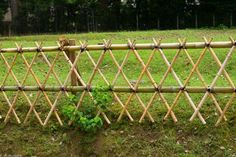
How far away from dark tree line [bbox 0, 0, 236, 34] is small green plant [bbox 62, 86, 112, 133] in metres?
17.1

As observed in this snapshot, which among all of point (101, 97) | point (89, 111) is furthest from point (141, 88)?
point (89, 111)

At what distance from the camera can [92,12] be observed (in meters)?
27.8

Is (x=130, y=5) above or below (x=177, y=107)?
below

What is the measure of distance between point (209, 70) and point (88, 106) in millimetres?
3179

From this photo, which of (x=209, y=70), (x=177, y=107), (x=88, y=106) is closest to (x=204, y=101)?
→ (x=177, y=107)

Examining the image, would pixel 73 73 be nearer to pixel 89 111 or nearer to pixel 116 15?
pixel 89 111

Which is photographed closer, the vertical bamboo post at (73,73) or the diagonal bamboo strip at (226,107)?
the diagonal bamboo strip at (226,107)

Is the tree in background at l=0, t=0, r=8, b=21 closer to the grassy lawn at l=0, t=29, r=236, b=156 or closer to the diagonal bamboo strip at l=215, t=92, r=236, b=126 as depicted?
the grassy lawn at l=0, t=29, r=236, b=156

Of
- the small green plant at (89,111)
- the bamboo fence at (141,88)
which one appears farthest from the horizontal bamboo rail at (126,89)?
the small green plant at (89,111)

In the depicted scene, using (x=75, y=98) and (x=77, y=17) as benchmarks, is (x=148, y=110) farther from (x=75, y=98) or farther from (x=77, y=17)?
(x=77, y=17)

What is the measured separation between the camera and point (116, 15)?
27.9 m

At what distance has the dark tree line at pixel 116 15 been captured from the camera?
2609 cm

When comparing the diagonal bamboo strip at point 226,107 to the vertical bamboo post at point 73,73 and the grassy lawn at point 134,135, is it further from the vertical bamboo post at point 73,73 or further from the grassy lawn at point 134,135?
the vertical bamboo post at point 73,73

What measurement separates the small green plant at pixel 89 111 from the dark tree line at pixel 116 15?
17101 millimetres
